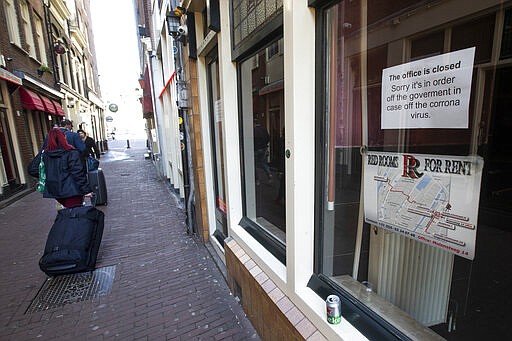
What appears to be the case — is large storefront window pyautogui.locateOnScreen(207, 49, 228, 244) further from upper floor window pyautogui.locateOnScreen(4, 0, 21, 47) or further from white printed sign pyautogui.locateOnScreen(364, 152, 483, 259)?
upper floor window pyautogui.locateOnScreen(4, 0, 21, 47)

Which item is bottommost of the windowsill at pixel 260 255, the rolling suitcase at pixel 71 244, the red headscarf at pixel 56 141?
the rolling suitcase at pixel 71 244

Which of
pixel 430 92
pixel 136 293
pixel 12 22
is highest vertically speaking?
pixel 12 22

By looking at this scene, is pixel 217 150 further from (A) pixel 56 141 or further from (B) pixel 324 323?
(B) pixel 324 323

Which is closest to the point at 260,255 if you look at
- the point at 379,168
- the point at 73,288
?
the point at 379,168

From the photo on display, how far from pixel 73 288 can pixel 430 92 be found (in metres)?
3.97

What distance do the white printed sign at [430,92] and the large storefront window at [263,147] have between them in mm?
1083

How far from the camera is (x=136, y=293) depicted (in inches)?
120

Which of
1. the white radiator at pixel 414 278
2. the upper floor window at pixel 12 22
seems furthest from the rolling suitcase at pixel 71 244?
the upper floor window at pixel 12 22

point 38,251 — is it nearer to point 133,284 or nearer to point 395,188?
point 133,284

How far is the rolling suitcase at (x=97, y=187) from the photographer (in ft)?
20.7

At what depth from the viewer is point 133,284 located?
325cm

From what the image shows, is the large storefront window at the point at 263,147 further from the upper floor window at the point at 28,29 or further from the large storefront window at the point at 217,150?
the upper floor window at the point at 28,29

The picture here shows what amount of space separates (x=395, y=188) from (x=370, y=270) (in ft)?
2.37

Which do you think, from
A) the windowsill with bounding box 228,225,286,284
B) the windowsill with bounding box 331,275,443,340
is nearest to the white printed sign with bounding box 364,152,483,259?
the windowsill with bounding box 331,275,443,340
